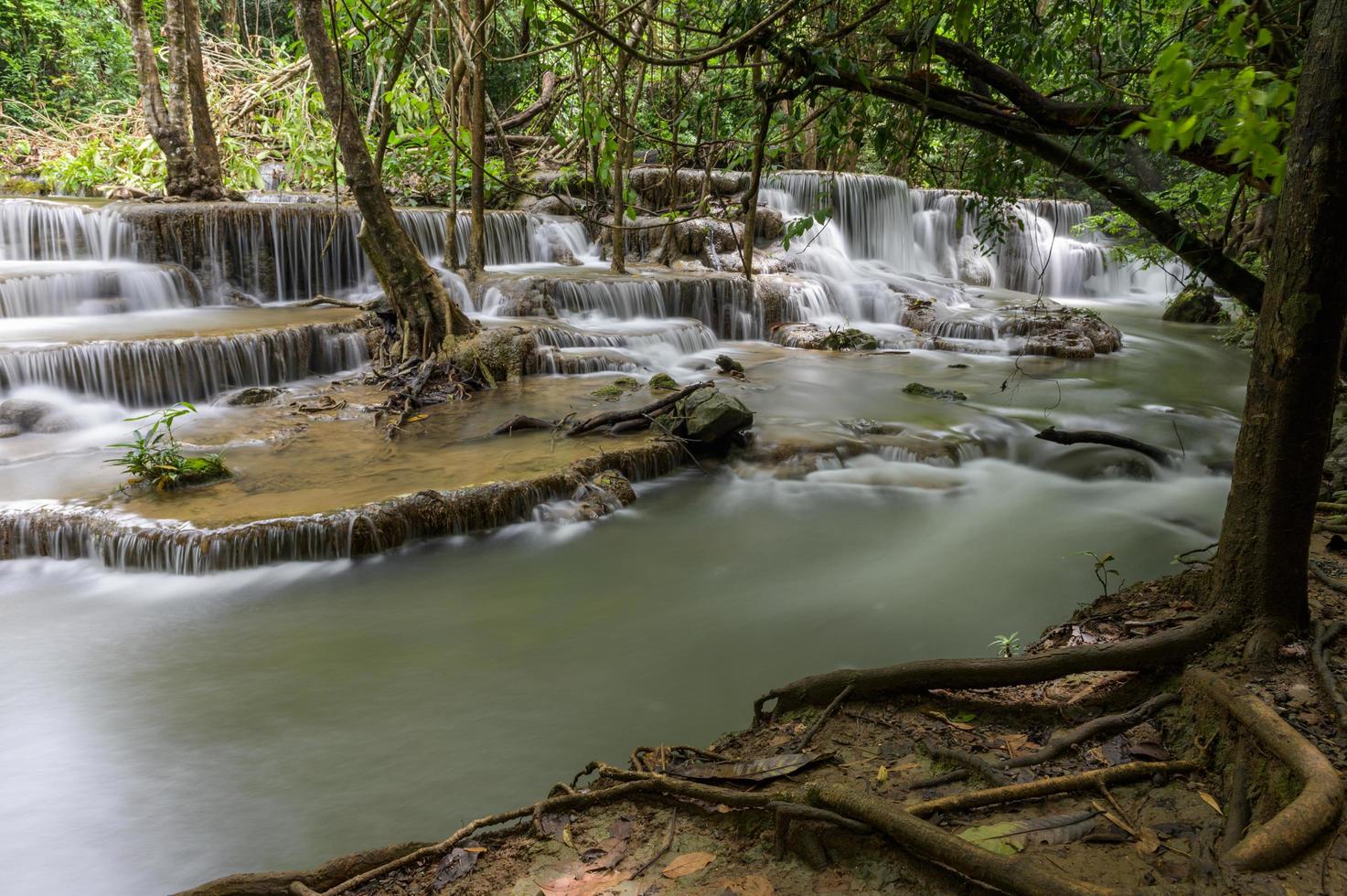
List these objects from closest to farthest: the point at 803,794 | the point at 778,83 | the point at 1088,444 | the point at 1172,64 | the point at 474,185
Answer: the point at 1172,64 < the point at 803,794 < the point at 778,83 < the point at 1088,444 < the point at 474,185

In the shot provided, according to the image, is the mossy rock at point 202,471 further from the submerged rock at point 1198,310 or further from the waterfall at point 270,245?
the submerged rock at point 1198,310

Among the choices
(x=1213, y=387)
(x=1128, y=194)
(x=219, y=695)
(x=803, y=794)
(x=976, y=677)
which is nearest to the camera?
(x=803, y=794)

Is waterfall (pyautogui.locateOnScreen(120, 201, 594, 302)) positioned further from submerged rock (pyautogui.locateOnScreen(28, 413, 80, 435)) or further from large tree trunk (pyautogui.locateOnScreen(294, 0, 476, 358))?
submerged rock (pyautogui.locateOnScreen(28, 413, 80, 435))

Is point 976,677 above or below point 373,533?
above

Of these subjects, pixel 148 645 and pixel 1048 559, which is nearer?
pixel 148 645

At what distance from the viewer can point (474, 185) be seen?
11289 millimetres

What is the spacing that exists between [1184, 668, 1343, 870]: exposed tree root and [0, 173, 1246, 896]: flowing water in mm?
2385

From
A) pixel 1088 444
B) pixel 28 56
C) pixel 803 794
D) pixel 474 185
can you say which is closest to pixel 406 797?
pixel 803 794

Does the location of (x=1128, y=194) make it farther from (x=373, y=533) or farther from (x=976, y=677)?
(x=373, y=533)

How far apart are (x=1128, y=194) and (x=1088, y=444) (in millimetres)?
4992

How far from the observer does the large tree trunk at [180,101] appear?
11.5m

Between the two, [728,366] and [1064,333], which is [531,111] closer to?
[728,366]

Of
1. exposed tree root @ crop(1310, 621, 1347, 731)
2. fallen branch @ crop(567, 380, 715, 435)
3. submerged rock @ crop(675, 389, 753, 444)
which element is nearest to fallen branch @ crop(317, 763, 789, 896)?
exposed tree root @ crop(1310, 621, 1347, 731)

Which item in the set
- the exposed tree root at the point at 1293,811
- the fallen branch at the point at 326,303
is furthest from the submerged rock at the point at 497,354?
the exposed tree root at the point at 1293,811
